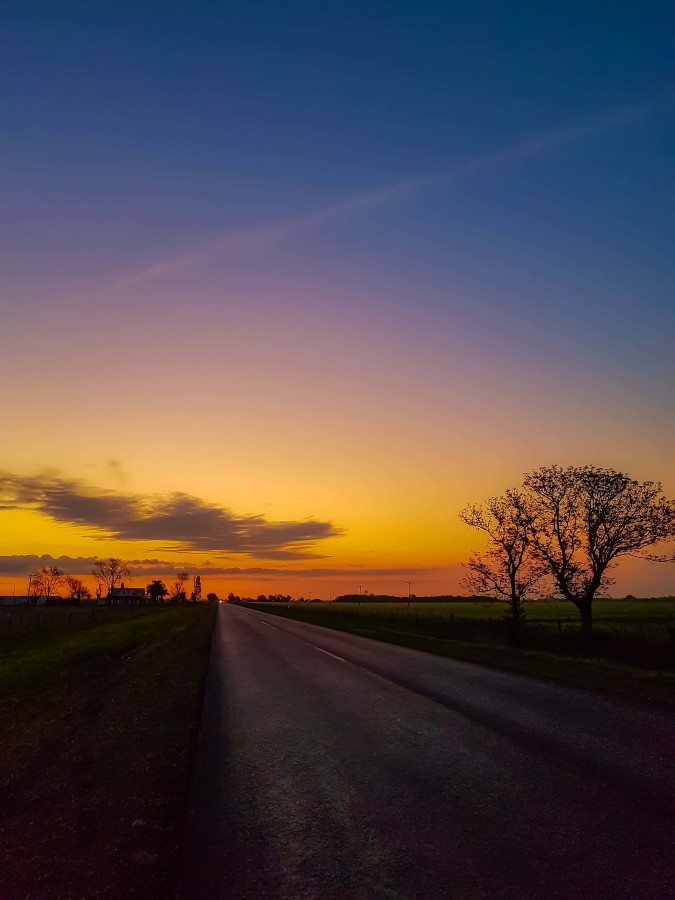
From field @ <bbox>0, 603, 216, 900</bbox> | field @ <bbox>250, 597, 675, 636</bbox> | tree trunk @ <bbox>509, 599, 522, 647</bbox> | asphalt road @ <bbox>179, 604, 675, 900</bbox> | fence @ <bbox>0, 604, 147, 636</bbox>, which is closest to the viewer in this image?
asphalt road @ <bbox>179, 604, 675, 900</bbox>

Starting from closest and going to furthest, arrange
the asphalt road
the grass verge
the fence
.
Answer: the asphalt road < the grass verge < the fence

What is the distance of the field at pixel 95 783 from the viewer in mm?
5109

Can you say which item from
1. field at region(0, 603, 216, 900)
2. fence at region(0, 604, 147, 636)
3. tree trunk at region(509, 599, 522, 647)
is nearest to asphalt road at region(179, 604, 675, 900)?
field at region(0, 603, 216, 900)

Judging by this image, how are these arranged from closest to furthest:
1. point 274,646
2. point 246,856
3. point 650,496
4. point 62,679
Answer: point 246,856, point 62,679, point 274,646, point 650,496

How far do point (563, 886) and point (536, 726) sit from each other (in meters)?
5.87

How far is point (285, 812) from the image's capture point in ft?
20.8

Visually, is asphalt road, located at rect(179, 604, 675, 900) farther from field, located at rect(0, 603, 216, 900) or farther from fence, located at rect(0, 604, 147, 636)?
fence, located at rect(0, 604, 147, 636)

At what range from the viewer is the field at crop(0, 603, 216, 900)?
511 centimetres

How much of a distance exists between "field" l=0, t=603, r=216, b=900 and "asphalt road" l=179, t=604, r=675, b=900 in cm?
43

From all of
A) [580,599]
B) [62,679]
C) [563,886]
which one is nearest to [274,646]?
[62,679]

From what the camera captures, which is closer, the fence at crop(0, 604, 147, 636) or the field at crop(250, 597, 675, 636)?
the field at crop(250, 597, 675, 636)

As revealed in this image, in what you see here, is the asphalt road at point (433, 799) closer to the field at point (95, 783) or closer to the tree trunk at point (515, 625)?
the field at point (95, 783)

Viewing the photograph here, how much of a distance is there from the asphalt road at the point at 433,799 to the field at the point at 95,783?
429mm

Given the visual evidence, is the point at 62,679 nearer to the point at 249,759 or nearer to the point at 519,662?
the point at 249,759
